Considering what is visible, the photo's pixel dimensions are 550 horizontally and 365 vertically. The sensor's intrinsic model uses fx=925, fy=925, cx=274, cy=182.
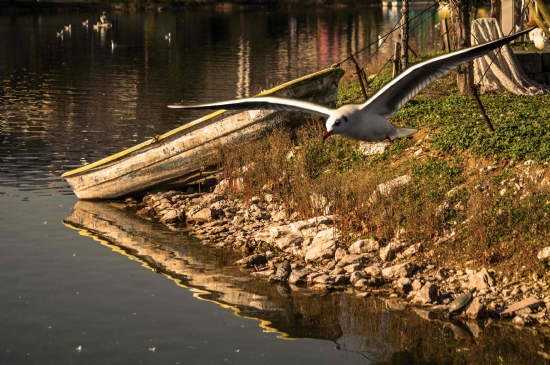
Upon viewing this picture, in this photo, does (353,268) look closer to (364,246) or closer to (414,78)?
(364,246)

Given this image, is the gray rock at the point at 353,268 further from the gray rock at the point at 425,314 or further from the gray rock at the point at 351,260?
the gray rock at the point at 425,314

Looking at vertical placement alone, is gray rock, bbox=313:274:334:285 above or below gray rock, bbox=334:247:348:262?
below

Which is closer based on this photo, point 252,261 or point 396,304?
point 396,304

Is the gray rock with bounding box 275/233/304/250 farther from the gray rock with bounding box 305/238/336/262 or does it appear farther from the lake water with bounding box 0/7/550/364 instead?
the lake water with bounding box 0/7/550/364

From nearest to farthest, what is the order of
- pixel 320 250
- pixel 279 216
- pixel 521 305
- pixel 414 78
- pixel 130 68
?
pixel 414 78 → pixel 521 305 → pixel 320 250 → pixel 279 216 → pixel 130 68

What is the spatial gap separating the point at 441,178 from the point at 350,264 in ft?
8.30

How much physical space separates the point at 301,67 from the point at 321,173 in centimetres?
2948

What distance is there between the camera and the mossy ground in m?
→ 13.8

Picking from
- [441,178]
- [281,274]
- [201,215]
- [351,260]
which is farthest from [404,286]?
[201,215]

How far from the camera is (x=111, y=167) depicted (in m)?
20.2

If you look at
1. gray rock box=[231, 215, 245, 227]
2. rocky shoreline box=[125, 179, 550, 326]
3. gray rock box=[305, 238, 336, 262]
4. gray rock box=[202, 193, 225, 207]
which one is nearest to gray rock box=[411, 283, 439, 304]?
rocky shoreline box=[125, 179, 550, 326]

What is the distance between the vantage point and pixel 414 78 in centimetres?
1204

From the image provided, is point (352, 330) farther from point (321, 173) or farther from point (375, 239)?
point (321, 173)

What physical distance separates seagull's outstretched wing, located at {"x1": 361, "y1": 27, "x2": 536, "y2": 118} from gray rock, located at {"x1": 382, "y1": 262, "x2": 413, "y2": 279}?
2625 mm
